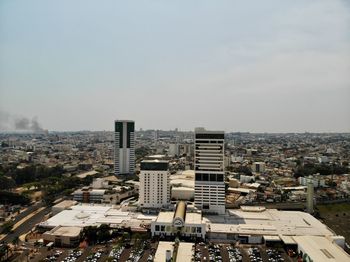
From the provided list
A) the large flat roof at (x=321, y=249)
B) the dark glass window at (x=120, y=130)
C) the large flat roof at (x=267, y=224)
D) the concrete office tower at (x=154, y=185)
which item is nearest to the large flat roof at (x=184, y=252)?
the large flat roof at (x=267, y=224)

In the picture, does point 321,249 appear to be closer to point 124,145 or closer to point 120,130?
point 124,145

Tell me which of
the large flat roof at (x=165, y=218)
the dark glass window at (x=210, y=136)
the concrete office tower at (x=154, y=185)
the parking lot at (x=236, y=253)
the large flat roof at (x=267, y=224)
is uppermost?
the dark glass window at (x=210, y=136)

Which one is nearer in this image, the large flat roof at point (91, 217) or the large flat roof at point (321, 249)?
the large flat roof at point (321, 249)

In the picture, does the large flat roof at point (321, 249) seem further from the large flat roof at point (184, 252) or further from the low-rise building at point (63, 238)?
the low-rise building at point (63, 238)

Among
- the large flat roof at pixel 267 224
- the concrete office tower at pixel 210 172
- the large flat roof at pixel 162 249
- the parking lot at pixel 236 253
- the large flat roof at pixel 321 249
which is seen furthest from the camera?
the concrete office tower at pixel 210 172

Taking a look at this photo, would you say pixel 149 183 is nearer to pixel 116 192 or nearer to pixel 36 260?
pixel 116 192

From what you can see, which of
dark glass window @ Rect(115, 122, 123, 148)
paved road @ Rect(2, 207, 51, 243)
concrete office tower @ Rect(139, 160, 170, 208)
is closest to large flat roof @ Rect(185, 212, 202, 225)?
concrete office tower @ Rect(139, 160, 170, 208)
